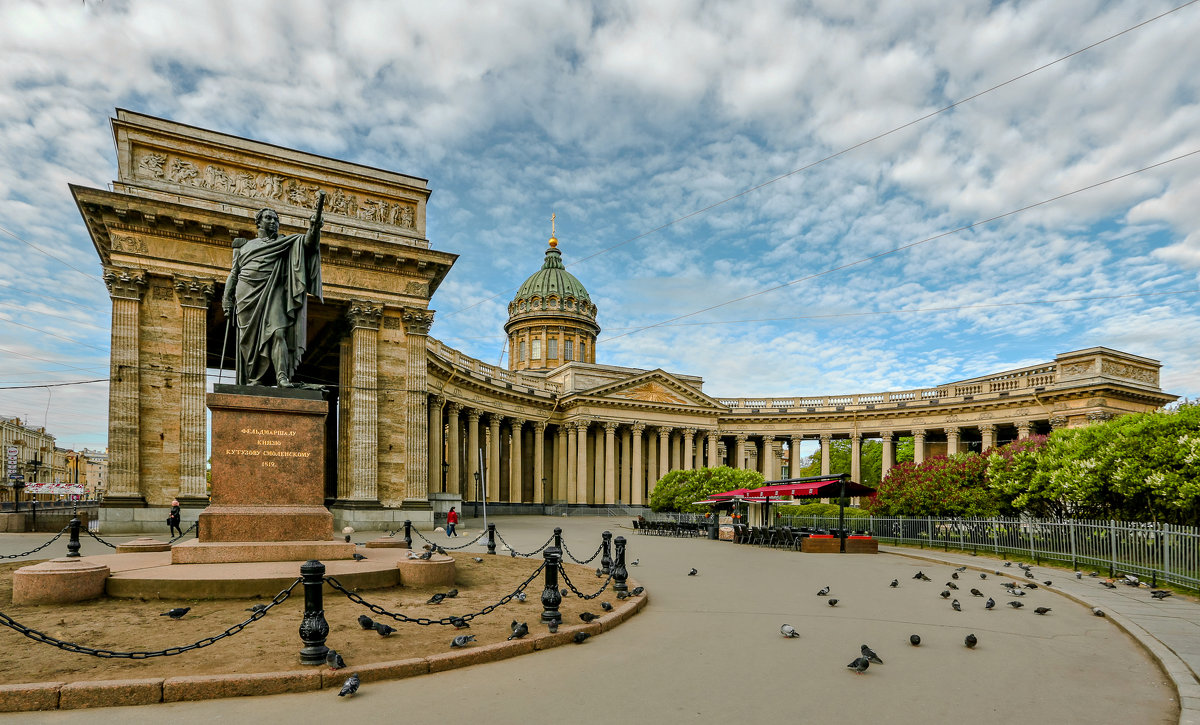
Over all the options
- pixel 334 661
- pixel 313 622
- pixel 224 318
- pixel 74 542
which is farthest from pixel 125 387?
pixel 334 661

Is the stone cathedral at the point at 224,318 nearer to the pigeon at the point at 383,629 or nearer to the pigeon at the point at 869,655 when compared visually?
the pigeon at the point at 383,629

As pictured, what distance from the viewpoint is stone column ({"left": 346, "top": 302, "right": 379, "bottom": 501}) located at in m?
28.2

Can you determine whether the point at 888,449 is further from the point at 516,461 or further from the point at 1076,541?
the point at 1076,541

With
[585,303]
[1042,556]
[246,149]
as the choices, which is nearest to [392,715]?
[1042,556]

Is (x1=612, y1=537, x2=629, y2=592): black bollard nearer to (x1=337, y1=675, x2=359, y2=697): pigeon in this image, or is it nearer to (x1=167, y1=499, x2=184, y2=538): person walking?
(x1=337, y1=675, x2=359, y2=697): pigeon

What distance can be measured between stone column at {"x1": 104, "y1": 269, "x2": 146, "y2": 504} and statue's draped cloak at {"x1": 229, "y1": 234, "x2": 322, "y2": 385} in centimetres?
1608

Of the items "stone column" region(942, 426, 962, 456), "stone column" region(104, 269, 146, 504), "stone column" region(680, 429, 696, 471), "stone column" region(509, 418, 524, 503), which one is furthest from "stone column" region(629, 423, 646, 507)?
"stone column" region(104, 269, 146, 504)

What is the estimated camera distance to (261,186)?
1105 inches

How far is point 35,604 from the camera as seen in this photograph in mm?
8641

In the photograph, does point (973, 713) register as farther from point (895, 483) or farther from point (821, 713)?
point (895, 483)

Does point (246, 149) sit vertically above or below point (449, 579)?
above

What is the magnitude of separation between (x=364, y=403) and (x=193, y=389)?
241 inches

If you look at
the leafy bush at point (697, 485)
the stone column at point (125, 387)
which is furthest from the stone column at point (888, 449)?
the stone column at point (125, 387)

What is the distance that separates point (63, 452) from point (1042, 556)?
169665 millimetres
